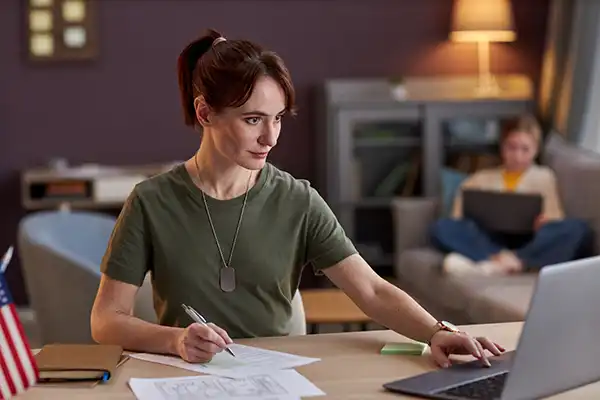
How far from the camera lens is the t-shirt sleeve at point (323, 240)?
83.8 inches

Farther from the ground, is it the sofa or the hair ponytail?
the hair ponytail

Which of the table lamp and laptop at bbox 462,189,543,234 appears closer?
laptop at bbox 462,189,543,234

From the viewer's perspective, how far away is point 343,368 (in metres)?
1.78

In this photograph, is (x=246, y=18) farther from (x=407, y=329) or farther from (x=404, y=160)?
(x=407, y=329)

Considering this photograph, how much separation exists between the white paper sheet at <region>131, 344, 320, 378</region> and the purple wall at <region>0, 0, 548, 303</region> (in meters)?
3.99

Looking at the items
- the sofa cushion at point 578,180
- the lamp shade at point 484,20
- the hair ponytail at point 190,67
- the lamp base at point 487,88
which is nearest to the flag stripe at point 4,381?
the hair ponytail at point 190,67

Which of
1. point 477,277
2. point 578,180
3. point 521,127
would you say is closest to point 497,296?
point 477,277

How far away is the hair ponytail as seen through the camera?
2.07 metres

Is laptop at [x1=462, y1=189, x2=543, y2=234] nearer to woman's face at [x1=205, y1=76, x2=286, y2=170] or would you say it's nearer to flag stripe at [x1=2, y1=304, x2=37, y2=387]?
woman's face at [x1=205, y1=76, x2=286, y2=170]

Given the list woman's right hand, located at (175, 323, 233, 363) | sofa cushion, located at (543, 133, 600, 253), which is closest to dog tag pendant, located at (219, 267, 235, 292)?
woman's right hand, located at (175, 323, 233, 363)

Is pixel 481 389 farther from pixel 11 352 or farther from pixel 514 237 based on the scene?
pixel 514 237

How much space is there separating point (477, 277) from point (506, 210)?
0.43 meters

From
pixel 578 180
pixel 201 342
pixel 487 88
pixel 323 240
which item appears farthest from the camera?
pixel 487 88

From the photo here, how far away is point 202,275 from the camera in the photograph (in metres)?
2.08
